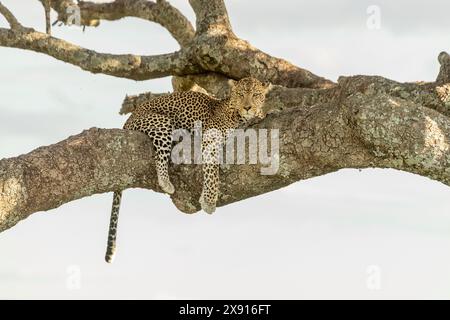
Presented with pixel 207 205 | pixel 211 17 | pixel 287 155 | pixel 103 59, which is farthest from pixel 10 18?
pixel 287 155

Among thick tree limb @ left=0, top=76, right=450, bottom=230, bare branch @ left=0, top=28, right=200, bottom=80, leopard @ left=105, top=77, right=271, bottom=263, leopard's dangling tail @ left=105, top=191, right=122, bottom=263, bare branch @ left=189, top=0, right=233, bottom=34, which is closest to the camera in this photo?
thick tree limb @ left=0, top=76, right=450, bottom=230

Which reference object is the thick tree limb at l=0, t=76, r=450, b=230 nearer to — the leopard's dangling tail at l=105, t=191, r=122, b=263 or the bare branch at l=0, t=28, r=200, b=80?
the leopard's dangling tail at l=105, t=191, r=122, b=263

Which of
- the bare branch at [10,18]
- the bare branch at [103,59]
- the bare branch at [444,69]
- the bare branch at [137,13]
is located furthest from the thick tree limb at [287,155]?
the bare branch at [137,13]

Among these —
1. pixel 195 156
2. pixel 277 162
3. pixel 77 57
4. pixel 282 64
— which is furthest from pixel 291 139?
pixel 77 57

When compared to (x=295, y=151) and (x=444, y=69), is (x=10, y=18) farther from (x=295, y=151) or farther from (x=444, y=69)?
(x=444, y=69)

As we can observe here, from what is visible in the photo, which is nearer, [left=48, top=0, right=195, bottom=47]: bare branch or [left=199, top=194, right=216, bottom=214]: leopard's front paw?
[left=199, top=194, right=216, bottom=214]: leopard's front paw

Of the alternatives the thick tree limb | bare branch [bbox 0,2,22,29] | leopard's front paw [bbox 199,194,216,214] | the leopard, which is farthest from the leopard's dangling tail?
bare branch [bbox 0,2,22,29]

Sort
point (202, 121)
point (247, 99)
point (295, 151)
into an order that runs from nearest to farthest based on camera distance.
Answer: point (295, 151)
point (247, 99)
point (202, 121)
